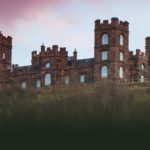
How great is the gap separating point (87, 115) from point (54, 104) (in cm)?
619

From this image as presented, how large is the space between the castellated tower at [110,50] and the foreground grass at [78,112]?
2041 centimetres

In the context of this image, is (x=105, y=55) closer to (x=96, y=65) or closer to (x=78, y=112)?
(x=96, y=65)

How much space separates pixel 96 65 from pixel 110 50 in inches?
110

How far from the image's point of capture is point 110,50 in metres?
99.1

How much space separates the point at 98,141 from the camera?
5903 cm

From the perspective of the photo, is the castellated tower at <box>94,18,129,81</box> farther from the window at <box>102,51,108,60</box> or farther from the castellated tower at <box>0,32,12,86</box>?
the castellated tower at <box>0,32,12,86</box>

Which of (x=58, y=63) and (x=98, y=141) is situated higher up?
(x=58, y=63)

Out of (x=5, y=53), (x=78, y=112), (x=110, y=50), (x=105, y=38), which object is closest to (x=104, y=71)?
(x=110, y=50)

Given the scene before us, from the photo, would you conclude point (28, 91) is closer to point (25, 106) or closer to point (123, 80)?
point (25, 106)

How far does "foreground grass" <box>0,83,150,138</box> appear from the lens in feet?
204

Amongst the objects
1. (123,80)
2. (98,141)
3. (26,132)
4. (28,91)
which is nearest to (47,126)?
(26,132)

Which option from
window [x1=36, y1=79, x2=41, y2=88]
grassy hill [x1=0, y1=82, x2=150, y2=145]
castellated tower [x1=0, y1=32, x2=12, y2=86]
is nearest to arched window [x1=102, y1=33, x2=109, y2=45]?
window [x1=36, y1=79, x2=41, y2=88]

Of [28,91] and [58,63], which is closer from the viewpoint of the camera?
[28,91]

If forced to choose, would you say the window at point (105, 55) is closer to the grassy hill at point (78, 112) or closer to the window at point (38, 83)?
the window at point (38, 83)
